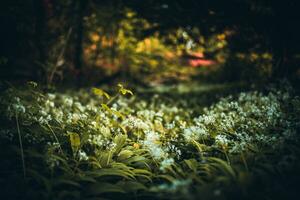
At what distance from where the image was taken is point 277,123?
4188mm

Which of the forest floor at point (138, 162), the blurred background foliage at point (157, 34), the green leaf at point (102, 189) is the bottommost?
the green leaf at point (102, 189)

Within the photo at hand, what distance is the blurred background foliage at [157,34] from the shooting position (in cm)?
645

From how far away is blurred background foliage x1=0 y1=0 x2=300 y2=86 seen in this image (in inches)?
254

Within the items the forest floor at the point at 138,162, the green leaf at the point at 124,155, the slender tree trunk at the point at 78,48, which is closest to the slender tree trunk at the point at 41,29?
the slender tree trunk at the point at 78,48

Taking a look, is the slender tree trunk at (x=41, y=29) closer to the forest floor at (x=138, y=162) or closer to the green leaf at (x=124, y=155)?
the forest floor at (x=138, y=162)

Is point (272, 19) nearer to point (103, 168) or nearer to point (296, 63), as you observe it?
point (296, 63)

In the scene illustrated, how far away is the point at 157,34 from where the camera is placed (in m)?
8.71

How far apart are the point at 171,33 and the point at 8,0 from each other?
4.56m

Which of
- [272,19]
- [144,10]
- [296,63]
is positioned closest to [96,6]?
[144,10]

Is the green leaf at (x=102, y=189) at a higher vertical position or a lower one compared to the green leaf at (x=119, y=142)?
lower

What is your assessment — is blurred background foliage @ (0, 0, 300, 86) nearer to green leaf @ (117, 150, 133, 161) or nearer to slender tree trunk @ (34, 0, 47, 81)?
slender tree trunk @ (34, 0, 47, 81)

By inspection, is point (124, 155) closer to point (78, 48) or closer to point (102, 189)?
point (102, 189)

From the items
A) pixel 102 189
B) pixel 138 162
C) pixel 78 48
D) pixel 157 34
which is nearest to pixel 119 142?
pixel 138 162

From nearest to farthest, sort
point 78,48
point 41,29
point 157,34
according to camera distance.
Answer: point 41,29
point 157,34
point 78,48
